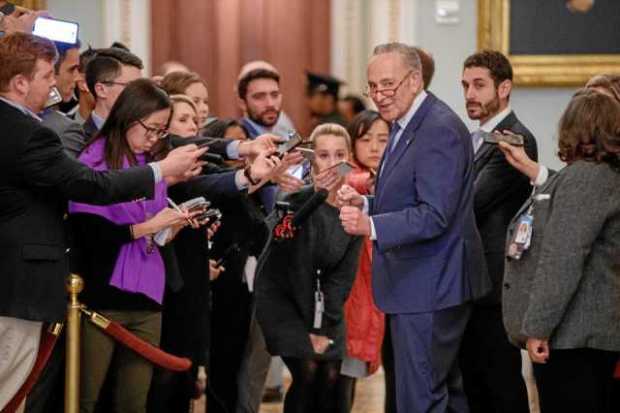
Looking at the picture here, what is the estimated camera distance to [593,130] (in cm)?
467

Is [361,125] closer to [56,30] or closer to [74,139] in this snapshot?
[56,30]

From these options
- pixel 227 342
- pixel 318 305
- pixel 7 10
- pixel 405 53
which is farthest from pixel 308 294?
pixel 7 10

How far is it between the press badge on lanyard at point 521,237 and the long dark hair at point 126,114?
5.13 ft

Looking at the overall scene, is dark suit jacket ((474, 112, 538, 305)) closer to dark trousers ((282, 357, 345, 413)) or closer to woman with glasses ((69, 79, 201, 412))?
dark trousers ((282, 357, 345, 413))

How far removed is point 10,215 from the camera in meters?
4.86

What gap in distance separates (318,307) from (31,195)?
1.56 meters

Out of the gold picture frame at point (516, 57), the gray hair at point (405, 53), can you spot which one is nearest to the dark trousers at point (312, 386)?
the gray hair at point (405, 53)

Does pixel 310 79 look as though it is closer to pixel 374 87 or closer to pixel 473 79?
pixel 473 79

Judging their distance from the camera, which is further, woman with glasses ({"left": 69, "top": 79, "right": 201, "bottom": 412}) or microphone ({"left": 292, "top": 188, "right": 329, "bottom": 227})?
microphone ({"left": 292, "top": 188, "right": 329, "bottom": 227})

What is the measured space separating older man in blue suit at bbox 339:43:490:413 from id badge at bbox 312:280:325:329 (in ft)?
2.21

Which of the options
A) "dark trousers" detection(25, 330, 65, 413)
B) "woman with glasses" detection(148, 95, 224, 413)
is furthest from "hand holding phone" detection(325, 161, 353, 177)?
"dark trousers" detection(25, 330, 65, 413)

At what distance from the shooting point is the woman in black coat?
5.88m

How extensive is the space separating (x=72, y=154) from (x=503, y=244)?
1.91 meters

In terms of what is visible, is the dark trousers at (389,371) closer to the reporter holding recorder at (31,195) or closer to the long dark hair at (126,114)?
the long dark hair at (126,114)
